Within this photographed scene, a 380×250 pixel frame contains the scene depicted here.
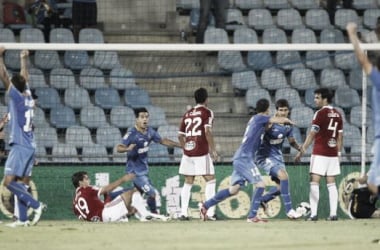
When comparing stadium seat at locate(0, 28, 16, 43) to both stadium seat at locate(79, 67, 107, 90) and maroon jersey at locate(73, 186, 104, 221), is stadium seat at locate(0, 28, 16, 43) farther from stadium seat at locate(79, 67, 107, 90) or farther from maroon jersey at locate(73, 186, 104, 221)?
maroon jersey at locate(73, 186, 104, 221)

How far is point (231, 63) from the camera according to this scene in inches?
940

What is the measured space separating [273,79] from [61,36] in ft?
13.5

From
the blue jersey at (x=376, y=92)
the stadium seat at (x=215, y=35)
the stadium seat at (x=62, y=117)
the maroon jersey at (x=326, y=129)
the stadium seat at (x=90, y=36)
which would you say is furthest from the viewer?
the stadium seat at (x=215, y=35)

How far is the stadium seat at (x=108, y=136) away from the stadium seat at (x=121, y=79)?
0.86m

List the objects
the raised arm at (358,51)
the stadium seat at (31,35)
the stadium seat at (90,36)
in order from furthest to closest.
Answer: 1. the stadium seat at (90,36)
2. the stadium seat at (31,35)
3. the raised arm at (358,51)

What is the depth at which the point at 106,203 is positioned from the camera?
19750 millimetres

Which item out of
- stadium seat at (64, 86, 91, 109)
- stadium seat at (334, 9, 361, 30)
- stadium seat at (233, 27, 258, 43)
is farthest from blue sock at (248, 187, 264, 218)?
stadium seat at (334, 9, 361, 30)

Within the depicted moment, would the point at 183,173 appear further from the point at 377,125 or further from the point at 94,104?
the point at 377,125

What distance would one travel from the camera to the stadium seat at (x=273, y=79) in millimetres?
23062

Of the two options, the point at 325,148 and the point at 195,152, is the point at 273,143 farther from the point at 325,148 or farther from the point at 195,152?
the point at 195,152

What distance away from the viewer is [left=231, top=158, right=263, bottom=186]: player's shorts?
18.8m

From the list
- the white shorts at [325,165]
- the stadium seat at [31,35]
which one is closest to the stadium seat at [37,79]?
the stadium seat at [31,35]

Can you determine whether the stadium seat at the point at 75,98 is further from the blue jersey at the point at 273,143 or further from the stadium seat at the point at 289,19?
the stadium seat at the point at 289,19

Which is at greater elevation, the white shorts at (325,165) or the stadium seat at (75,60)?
the stadium seat at (75,60)
